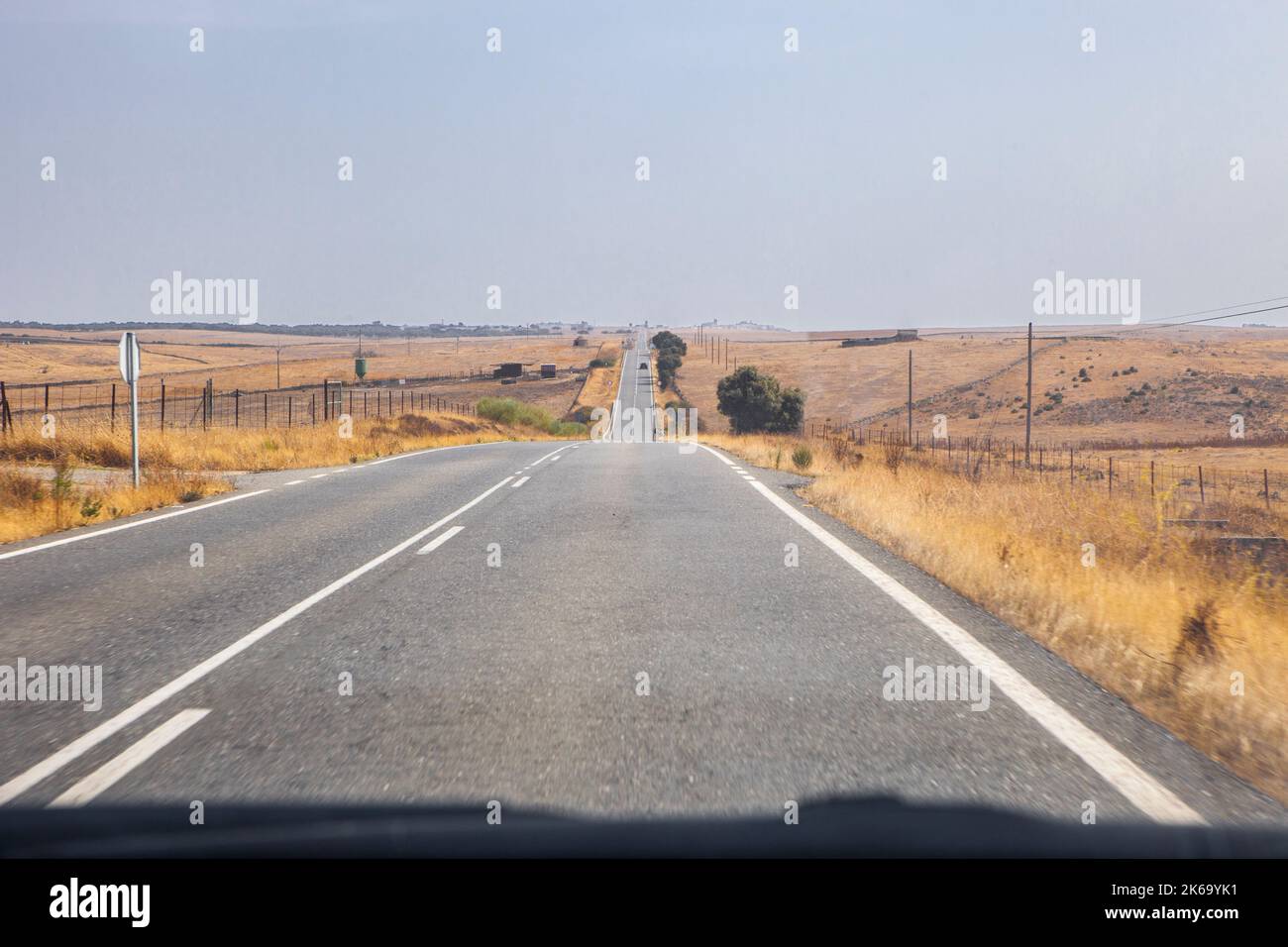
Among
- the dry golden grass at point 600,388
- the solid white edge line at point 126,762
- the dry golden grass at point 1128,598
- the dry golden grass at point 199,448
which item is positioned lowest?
the solid white edge line at point 126,762

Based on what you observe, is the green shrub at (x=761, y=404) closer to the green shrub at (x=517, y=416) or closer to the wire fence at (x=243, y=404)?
the green shrub at (x=517, y=416)

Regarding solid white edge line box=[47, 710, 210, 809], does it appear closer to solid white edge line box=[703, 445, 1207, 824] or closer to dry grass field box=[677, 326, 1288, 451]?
solid white edge line box=[703, 445, 1207, 824]

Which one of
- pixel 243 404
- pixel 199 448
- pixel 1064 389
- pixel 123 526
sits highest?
pixel 1064 389

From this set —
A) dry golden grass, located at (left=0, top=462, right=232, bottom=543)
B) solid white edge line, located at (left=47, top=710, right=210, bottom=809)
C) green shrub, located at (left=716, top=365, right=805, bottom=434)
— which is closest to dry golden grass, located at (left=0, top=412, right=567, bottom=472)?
dry golden grass, located at (left=0, top=462, right=232, bottom=543)

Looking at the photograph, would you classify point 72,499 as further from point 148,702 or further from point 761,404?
point 761,404

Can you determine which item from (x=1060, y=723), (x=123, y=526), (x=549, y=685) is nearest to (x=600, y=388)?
(x=123, y=526)

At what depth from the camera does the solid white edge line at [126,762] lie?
381 centimetres

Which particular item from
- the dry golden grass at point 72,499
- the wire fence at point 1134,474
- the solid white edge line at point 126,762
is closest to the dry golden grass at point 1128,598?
the solid white edge line at point 126,762

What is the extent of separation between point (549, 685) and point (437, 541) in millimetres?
6013

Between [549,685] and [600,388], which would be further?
[600,388]

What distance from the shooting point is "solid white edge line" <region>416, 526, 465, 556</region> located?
34.1 feet

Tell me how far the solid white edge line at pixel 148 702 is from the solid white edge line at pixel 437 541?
4.76 feet

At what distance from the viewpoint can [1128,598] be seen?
23.5ft
